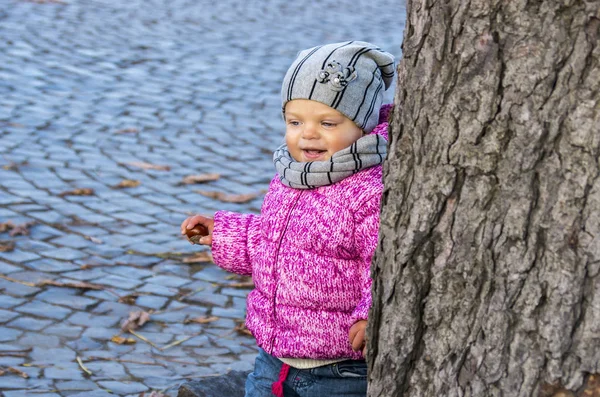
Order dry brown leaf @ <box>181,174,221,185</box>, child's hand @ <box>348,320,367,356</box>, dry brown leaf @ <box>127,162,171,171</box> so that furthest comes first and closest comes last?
dry brown leaf @ <box>127,162,171,171</box> → dry brown leaf @ <box>181,174,221,185</box> → child's hand @ <box>348,320,367,356</box>

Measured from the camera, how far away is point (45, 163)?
255 inches

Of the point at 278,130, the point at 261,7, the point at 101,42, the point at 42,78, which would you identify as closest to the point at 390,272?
the point at 278,130

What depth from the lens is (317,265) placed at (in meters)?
2.73

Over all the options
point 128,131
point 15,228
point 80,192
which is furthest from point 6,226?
point 128,131

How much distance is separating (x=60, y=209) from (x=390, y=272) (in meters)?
3.99

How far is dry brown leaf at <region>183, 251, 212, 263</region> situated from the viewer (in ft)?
17.1

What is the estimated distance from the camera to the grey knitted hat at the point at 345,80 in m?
2.78

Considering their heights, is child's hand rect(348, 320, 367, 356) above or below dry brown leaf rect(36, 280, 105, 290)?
above

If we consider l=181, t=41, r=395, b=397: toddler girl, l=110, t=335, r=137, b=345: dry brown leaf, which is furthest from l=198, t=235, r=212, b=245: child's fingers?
l=110, t=335, r=137, b=345: dry brown leaf

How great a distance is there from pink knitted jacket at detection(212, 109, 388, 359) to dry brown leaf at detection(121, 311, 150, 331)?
164 cm

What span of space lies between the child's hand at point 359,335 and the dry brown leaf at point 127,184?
390 centimetres

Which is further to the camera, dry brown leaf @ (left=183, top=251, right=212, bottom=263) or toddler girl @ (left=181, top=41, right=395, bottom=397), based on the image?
dry brown leaf @ (left=183, top=251, right=212, bottom=263)

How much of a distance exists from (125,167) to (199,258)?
1587 mm

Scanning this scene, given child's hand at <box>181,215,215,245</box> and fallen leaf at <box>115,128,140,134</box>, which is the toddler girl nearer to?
child's hand at <box>181,215,215,245</box>
